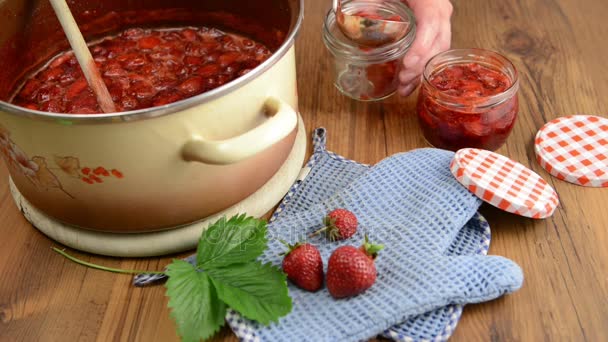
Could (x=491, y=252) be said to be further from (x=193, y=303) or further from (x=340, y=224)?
(x=193, y=303)

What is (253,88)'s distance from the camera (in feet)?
3.18

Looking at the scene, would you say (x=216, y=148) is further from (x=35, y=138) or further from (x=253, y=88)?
(x=35, y=138)

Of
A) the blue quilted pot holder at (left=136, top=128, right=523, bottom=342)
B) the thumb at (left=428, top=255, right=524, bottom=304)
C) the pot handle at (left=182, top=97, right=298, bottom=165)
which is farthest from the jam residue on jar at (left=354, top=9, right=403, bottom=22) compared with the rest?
the thumb at (left=428, top=255, right=524, bottom=304)

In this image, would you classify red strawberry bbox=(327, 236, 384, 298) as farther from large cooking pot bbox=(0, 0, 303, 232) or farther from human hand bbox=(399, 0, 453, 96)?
human hand bbox=(399, 0, 453, 96)

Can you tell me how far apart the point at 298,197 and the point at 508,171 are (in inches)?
14.6

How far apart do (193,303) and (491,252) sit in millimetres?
494

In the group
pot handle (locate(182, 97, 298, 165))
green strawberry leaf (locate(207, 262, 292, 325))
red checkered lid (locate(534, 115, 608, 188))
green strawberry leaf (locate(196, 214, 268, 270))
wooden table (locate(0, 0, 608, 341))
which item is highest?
pot handle (locate(182, 97, 298, 165))

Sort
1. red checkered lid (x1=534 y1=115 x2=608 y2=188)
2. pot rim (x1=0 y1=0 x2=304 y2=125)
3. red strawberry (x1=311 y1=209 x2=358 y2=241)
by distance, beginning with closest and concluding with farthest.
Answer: pot rim (x1=0 y1=0 x2=304 y2=125)
red strawberry (x1=311 y1=209 x2=358 y2=241)
red checkered lid (x1=534 y1=115 x2=608 y2=188)

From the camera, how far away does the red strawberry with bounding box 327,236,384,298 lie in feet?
3.04

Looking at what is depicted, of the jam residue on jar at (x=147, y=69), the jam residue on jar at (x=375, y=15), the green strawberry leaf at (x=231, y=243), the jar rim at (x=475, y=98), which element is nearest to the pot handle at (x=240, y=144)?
the green strawberry leaf at (x=231, y=243)

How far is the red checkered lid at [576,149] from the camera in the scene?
46.1 inches

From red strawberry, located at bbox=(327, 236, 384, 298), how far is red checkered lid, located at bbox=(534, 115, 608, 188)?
0.46m

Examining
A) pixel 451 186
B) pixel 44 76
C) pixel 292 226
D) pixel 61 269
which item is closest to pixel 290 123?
pixel 292 226

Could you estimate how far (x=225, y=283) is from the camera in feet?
3.12
